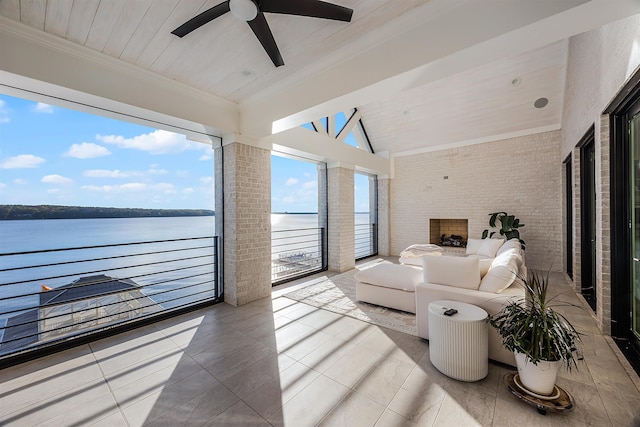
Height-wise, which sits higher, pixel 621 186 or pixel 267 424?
pixel 621 186

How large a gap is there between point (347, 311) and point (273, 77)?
314 cm

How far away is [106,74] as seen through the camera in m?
2.61

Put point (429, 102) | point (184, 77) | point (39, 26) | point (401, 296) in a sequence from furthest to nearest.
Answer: point (429, 102), point (401, 296), point (184, 77), point (39, 26)

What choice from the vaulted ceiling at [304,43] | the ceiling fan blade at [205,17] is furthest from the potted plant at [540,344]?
the ceiling fan blade at [205,17]

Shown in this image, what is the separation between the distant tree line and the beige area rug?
2079mm

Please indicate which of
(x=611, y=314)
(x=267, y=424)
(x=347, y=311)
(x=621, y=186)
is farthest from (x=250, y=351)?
(x=621, y=186)

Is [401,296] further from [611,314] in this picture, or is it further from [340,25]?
[340,25]

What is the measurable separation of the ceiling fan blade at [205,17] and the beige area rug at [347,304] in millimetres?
3332

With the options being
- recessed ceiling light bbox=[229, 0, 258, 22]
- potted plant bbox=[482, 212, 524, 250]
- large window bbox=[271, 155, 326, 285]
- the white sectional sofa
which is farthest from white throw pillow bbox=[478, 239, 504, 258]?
recessed ceiling light bbox=[229, 0, 258, 22]

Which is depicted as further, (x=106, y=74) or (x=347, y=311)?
(x=347, y=311)

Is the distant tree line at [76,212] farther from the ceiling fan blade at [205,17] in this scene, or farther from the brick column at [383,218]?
the brick column at [383,218]

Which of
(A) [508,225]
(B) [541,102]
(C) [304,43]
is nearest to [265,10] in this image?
(C) [304,43]

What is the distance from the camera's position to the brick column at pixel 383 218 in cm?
776

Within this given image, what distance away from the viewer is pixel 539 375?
5.72 feet
